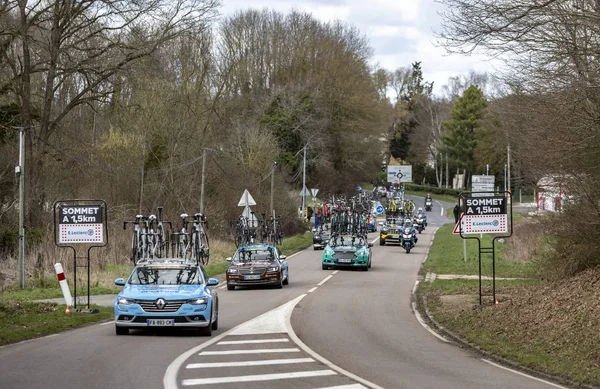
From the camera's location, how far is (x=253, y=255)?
108 ft

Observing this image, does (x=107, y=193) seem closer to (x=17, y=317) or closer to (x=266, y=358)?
(x=17, y=317)

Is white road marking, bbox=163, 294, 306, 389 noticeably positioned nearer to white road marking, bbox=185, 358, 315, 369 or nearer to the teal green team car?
white road marking, bbox=185, 358, 315, 369

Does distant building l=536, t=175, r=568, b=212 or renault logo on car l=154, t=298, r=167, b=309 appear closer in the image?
renault logo on car l=154, t=298, r=167, b=309

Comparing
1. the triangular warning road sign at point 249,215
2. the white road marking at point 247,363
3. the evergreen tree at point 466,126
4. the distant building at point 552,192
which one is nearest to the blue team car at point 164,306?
the white road marking at point 247,363

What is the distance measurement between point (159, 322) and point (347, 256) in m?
24.4

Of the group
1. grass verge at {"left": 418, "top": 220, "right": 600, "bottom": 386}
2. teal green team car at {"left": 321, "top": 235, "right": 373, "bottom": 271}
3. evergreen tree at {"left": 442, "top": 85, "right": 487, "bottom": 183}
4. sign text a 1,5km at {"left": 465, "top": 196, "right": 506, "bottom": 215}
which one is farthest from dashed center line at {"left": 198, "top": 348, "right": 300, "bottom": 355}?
evergreen tree at {"left": 442, "top": 85, "right": 487, "bottom": 183}

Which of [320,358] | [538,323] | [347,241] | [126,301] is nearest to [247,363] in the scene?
[320,358]

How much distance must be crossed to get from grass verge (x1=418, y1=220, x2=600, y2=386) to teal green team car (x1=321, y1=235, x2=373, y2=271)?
12.4m

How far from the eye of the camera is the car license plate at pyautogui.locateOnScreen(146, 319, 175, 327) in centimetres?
1761

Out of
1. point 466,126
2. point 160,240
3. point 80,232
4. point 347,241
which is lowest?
point 347,241

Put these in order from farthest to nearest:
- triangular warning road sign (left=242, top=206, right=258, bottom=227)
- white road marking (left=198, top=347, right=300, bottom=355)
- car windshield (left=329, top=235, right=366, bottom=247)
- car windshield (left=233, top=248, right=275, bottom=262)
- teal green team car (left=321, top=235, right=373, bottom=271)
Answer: triangular warning road sign (left=242, top=206, right=258, bottom=227), car windshield (left=329, top=235, right=366, bottom=247), teal green team car (left=321, top=235, right=373, bottom=271), car windshield (left=233, top=248, right=275, bottom=262), white road marking (left=198, top=347, right=300, bottom=355)

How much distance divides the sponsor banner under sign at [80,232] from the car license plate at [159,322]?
5260 millimetres

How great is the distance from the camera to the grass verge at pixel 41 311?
718 inches

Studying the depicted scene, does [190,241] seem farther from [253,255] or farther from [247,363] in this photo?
[247,363]
